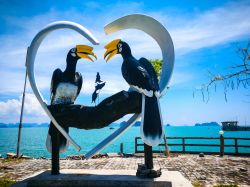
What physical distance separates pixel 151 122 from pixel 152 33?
2092 mm

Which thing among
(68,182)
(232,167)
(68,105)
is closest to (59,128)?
(68,105)

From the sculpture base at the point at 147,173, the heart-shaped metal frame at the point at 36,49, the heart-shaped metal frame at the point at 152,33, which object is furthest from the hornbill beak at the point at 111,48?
the sculpture base at the point at 147,173

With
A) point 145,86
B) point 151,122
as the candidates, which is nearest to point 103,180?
point 151,122

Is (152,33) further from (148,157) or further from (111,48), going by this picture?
(148,157)

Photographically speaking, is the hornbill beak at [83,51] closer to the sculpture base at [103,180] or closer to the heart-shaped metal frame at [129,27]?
the heart-shaped metal frame at [129,27]

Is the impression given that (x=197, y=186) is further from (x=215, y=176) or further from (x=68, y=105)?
(x=68, y=105)

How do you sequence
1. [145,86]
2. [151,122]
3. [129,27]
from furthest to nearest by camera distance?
[129,27]
[145,86]
[151,122]

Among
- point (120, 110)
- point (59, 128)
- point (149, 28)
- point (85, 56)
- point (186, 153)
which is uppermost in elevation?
point (149, 28)

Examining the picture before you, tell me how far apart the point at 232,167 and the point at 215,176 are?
2085 mm

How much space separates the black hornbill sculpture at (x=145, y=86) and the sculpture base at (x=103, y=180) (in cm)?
77

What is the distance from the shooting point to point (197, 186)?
7.22m

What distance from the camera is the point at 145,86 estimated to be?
560 centimetres

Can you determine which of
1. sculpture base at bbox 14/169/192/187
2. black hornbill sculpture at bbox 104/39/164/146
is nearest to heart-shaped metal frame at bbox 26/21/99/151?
sculpture base at bbox 14/169/192/187

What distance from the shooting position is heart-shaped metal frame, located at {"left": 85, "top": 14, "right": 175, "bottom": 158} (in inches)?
236
